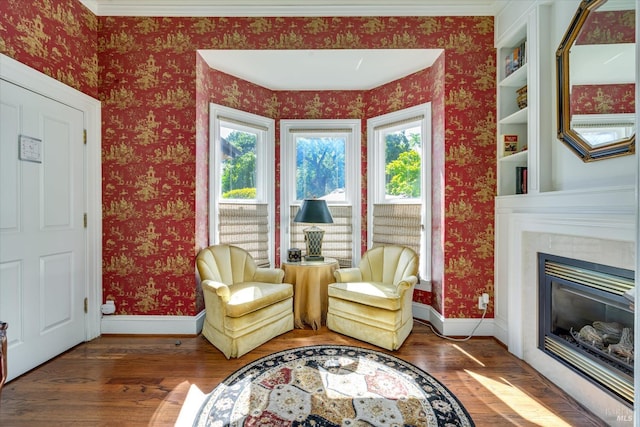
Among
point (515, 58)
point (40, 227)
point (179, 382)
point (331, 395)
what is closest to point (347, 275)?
point (331, 395)

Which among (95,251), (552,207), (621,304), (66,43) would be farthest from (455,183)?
(66,43)

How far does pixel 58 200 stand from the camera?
2.29m

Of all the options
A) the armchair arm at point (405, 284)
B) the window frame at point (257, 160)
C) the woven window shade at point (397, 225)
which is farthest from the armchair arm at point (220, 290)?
the woven window shade at point (397, 225)

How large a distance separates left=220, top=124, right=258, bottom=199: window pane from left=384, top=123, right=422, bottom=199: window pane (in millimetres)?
1621

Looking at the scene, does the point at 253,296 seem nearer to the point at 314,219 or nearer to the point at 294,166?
the point at 314,219

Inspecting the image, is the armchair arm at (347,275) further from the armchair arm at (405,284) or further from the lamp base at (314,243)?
the armchair arm at (405,284)

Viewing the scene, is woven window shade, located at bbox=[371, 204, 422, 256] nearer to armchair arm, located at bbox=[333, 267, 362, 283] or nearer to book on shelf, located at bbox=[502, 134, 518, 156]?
armchair arm, located at bbox=[333, 267, 362, 283]

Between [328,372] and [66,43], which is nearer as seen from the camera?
[328,372]

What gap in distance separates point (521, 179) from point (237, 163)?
2871 mm

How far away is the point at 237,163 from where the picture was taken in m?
3.31

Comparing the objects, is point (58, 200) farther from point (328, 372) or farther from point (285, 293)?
point (328, 372)

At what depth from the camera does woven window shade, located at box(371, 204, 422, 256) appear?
10.0 ft

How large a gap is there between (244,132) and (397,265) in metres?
2.31

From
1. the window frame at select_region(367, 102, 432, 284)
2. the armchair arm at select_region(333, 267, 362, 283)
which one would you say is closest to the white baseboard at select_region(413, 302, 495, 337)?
the window frame at select_region(367, 102, 432, 284)
